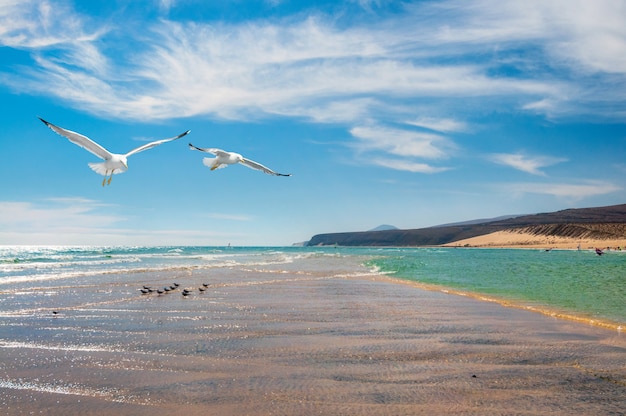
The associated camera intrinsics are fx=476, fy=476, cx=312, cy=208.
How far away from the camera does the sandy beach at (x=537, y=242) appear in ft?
309

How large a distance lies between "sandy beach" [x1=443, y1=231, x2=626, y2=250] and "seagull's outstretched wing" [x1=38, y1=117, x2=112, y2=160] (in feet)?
302

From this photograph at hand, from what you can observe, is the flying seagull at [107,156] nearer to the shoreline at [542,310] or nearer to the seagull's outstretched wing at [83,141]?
the seagull's outstretched wing at [83,141]

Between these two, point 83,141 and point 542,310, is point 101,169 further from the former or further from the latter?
point 542,310

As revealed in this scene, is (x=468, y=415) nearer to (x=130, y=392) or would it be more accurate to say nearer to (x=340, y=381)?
(x=340, y=381)

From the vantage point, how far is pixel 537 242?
121 m

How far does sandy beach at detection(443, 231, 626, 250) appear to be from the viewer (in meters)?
94.1

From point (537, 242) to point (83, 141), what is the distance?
126086mm

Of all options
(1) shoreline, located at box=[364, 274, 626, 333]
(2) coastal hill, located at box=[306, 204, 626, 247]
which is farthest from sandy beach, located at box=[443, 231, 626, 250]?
(1) shoreline, located at box=[364, 274, 626, 333]

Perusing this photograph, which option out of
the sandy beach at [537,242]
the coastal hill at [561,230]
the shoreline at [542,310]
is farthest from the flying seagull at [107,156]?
the coastal hill at [561,230]

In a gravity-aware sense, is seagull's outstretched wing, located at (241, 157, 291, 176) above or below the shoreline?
above

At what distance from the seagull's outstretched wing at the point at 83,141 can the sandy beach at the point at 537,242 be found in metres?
92.0

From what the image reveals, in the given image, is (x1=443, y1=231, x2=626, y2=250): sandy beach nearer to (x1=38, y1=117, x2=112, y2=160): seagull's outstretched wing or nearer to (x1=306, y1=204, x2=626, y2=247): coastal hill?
(x1=306, y1=204, x2=626, y2=247): coastal hill

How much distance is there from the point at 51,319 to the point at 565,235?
127m

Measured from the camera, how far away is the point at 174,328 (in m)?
10.8
